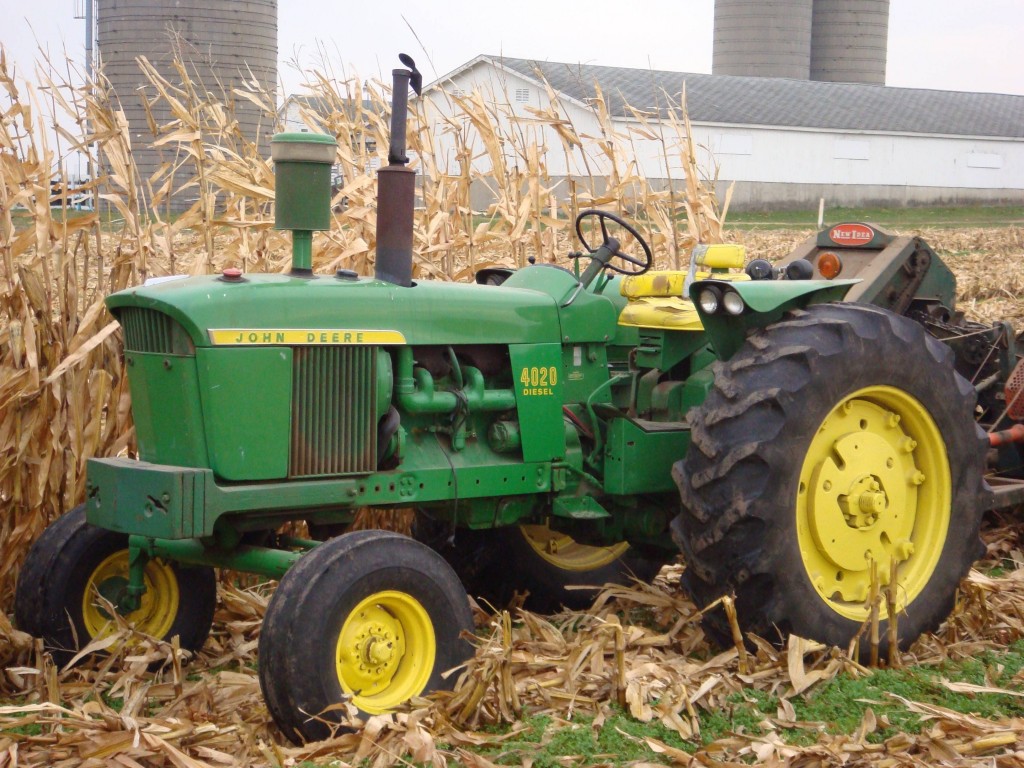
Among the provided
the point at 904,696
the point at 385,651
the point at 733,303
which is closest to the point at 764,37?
the point at 733,303

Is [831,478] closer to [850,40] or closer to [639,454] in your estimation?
[639,454]

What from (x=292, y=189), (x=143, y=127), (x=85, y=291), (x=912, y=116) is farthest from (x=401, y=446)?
(x=912, y=116)

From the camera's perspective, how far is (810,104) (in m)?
40.2

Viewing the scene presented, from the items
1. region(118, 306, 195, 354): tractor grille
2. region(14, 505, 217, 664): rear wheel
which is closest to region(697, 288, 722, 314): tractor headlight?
region(118, 306, 195, 354): tractor grille

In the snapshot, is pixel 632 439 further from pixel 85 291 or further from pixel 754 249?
pixel 754 249

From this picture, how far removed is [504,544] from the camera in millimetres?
5469

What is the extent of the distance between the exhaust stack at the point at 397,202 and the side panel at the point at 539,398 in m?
0.53

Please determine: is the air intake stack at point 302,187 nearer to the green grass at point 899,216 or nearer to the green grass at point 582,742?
the green grass at point 582,742

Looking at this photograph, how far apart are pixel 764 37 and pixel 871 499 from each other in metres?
47.2

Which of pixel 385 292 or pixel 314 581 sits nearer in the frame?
pixel 314 581

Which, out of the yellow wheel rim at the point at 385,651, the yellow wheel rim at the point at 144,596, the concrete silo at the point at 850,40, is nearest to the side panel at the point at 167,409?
the yellow wheel rim at the point at 144,596

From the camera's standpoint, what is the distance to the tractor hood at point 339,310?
3.96 metres

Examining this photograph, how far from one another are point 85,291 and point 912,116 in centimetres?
3986

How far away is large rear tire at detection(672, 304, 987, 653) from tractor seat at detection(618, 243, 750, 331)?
0.51 m
